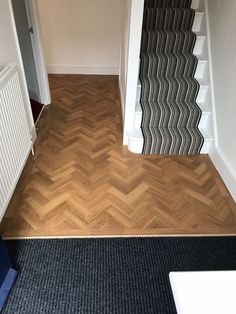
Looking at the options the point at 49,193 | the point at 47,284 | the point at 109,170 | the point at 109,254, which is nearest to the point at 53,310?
the point at 47,284

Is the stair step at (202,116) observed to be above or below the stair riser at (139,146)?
above

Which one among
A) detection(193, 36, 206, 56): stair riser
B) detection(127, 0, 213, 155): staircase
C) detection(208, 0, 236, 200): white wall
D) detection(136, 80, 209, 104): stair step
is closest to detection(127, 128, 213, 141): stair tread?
detection(127, 0, 213, 155): staircase

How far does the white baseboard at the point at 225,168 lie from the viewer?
86.7 inches

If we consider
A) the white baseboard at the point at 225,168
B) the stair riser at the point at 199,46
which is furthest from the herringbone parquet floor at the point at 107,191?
the stair riser at the point at 199,46

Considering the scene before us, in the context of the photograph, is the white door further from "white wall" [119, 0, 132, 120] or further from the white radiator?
the white radiator

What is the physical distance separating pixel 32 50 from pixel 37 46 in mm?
87

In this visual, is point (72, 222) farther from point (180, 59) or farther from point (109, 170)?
point (180, 59)

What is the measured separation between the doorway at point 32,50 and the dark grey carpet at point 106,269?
188 centimetres

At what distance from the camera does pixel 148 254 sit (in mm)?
1727

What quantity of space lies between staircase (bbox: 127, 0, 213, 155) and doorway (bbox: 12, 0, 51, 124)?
4.20 feet

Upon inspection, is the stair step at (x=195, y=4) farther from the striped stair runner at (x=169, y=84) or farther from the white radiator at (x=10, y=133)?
the white radiator at (x=10, y=133)

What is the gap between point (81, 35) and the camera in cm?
414

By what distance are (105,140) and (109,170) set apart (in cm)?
53

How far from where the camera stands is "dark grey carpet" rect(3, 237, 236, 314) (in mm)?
1457
